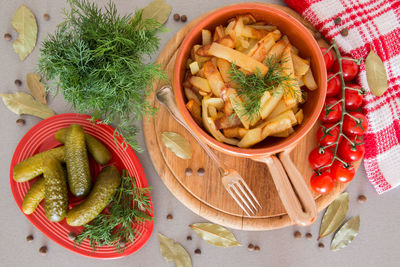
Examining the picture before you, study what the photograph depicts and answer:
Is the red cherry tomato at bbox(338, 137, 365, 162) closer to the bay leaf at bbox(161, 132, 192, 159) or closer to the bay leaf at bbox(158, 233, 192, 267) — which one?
the bay leaf at bbox(161, 132, 192, 159)

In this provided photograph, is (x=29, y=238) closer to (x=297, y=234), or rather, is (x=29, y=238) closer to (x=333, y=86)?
(x=297, y=234)

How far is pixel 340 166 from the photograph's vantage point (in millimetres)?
1779

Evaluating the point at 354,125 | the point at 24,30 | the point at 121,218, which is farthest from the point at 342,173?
the point at 24,30

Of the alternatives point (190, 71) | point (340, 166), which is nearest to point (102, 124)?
point (190, 71)

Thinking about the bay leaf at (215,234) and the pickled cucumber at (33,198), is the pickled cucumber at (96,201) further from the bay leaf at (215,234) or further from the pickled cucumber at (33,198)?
the bay leaf at (215,234)

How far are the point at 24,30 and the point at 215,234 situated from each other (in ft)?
5.91

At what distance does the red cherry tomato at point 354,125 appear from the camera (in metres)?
1.74

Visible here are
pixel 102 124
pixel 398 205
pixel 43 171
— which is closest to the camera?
pixel 43 171

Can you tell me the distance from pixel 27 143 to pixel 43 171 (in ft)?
0.87

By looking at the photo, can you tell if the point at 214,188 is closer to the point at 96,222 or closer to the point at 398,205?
the point at 96,222

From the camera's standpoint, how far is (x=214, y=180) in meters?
1.80

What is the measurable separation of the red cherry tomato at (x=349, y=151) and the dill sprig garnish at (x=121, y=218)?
3.67 ft

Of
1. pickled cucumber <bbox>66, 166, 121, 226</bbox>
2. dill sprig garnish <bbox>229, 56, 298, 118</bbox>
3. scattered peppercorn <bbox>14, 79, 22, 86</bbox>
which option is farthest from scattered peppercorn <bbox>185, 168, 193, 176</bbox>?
scattered peppercorn <bbox>14, 79, 22, 86</bbox>

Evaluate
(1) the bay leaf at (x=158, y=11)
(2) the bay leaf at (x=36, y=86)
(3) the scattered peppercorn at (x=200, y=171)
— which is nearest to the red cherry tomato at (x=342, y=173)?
(3) the scattered peppercorn at (x=200, y=171)
